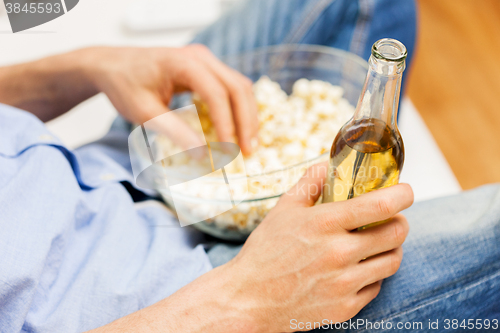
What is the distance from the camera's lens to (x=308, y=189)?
1.54ft

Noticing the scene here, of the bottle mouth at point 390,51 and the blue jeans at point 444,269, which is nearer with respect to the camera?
the bottle mouth at point 390,51

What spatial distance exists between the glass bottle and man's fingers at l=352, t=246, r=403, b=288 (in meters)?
0.08

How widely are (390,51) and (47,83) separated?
0.58m

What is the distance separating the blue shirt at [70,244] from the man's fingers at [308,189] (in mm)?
167

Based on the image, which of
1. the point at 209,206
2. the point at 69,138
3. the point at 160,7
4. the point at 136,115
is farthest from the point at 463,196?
the point at 160,7

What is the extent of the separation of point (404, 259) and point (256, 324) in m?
0.22

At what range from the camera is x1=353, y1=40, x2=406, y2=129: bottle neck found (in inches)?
13.5

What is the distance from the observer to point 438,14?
1655 mm

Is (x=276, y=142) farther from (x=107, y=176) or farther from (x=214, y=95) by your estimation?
(x=107, y=176)

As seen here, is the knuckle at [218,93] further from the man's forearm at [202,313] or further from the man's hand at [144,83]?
the man's forearm at [202,313]

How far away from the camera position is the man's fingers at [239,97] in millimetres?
650

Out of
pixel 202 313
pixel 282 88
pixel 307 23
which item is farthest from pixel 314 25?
pixel 202 313

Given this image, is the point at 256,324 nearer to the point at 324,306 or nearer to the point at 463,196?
the point at 324,306

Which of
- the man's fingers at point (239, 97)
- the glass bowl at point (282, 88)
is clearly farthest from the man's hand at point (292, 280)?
the man's fingers at point (239, 97)
